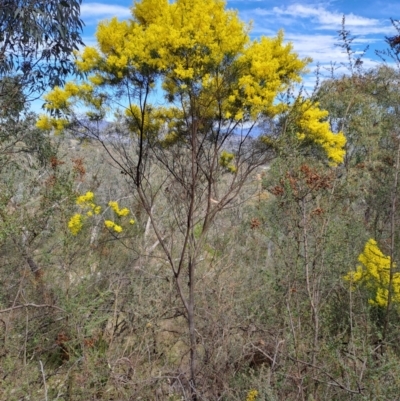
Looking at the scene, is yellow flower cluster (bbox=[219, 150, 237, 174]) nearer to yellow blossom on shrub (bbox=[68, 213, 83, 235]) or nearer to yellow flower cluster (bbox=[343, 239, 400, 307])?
yellow flower cluster (bbox=[343, 239, 400, 307])

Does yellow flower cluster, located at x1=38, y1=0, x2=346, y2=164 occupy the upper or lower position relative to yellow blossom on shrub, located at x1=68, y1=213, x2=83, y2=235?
upper

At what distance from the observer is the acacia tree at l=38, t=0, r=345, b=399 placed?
4.65 meters

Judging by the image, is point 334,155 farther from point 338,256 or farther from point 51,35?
point 51,35

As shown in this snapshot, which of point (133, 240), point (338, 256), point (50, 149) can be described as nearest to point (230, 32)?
point (338, 256)

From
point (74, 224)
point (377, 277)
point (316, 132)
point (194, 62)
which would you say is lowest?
point (377, 277)

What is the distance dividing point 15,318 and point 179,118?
130 inches

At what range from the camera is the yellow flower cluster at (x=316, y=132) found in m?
5.50

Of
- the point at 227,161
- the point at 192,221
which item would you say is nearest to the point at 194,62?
the point at 227,161

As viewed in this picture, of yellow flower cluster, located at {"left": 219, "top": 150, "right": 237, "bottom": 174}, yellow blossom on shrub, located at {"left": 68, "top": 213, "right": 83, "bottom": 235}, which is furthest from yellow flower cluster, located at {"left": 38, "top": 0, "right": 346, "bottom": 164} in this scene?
yellow blossom on shrub, located at {"left": 68, "top": 213, "right": 83, "bottom": 235}

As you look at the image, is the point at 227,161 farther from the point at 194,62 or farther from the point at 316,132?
the point at 194,62

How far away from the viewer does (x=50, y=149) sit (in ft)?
22.4

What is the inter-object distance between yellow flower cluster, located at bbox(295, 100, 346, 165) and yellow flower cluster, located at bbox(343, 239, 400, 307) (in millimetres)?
1336

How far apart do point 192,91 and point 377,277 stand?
11.4 feet

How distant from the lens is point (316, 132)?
222 inches
